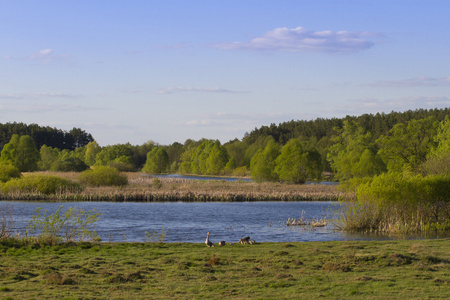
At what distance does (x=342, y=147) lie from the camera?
108875 mm

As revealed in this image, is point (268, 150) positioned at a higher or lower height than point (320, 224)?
higher

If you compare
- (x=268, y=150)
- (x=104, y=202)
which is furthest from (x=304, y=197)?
(x=268, y=150)

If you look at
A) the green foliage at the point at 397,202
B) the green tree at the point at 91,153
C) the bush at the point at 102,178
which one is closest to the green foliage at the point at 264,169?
the bush at the point at 102,178

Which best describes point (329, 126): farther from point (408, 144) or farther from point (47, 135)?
point (408, 144)

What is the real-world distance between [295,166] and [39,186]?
42.6 meters

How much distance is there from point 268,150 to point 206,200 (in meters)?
40.4

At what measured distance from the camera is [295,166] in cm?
8356

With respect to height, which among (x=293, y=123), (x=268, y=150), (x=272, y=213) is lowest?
(x=272, y=213)

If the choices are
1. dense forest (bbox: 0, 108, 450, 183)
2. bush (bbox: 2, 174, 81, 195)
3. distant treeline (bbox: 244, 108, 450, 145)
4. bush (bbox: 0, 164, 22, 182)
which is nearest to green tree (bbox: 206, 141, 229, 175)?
dense forest (bbox: 0, 108, 450, 183)

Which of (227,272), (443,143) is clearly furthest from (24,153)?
(227,272)

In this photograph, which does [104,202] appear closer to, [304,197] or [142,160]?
[304,197]

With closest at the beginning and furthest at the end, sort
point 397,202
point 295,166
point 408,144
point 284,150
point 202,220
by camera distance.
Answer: point 397,202
point 202,220
point 408,144
point 295,166
point 284,150

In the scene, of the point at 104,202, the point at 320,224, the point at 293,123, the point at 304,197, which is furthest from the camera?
the point at 293,123

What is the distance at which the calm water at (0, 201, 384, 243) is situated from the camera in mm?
29625
